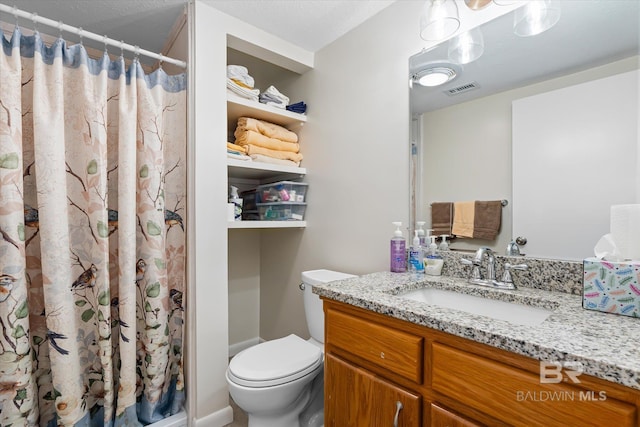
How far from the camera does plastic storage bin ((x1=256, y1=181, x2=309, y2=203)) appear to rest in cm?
211

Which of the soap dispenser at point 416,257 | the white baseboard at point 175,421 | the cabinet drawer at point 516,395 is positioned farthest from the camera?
the white baseboard at point 175,421

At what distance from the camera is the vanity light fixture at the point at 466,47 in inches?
52.0

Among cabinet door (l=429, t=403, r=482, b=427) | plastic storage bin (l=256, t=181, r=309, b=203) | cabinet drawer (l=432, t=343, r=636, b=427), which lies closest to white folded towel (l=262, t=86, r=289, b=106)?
plastic storage bin (l=256, t=181, r=309, b=203)

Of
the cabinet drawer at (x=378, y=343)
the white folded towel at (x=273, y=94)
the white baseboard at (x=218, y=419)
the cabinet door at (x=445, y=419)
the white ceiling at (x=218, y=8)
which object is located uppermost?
the white ceiling at (x=218, y=8)

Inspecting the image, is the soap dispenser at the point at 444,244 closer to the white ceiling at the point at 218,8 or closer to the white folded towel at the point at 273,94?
the white ceiling at the point at 218,8

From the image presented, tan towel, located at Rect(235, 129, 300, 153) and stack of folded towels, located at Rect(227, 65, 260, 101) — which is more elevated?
stack of folded towels, located at Rect(227, 65, 260, 101)

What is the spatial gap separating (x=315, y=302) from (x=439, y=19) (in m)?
1.50

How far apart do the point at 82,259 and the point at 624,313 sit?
2.09m

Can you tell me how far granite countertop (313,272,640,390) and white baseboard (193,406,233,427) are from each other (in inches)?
42.4

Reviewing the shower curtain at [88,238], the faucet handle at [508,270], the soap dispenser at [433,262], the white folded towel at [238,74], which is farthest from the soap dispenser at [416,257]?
the white folded towel at [238,74]

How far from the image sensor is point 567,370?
62 centimetres

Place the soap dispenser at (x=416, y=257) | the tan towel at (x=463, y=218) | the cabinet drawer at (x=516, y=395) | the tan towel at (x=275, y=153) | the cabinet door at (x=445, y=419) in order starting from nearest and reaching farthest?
the cabinet drawer at (x=516, y=395), the cabinet door at (x=445, y=419), the tan towel at (x=463, y=218), the soap dispenser at (x=416, y=257), the tan towel at (x=275, y=153)

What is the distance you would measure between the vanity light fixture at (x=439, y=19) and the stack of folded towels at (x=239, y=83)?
3.49 ft

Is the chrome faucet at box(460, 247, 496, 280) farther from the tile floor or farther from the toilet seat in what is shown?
the tile floor
